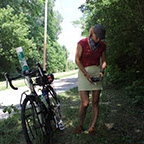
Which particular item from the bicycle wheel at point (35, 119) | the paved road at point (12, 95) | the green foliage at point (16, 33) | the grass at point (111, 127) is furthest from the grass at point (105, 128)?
the green foliage at point (16, 33)

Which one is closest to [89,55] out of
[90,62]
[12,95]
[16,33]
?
[90,62]

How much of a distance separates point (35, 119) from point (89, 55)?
4.49 feet

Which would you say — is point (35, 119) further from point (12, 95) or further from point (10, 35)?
point (10, 35)

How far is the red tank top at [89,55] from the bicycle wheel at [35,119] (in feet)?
3.45

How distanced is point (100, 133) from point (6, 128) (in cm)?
217

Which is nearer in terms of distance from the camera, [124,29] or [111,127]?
[111,127]

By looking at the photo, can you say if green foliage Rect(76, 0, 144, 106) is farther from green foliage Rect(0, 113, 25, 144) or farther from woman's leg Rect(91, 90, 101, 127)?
green foliage Rect(0, 113, 25, 144)

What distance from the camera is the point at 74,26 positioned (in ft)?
61.8

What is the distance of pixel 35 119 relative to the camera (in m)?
2.49

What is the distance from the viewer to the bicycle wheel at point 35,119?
234cm

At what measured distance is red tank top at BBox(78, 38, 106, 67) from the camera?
9.30ft

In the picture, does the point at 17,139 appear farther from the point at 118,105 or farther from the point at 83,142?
the point at 118,105

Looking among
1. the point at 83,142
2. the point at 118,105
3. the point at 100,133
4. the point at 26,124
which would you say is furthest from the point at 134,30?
the point at 26,124

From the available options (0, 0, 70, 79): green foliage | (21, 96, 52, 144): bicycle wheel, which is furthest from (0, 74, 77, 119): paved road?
(0, 0, 70, 79): green foliage
